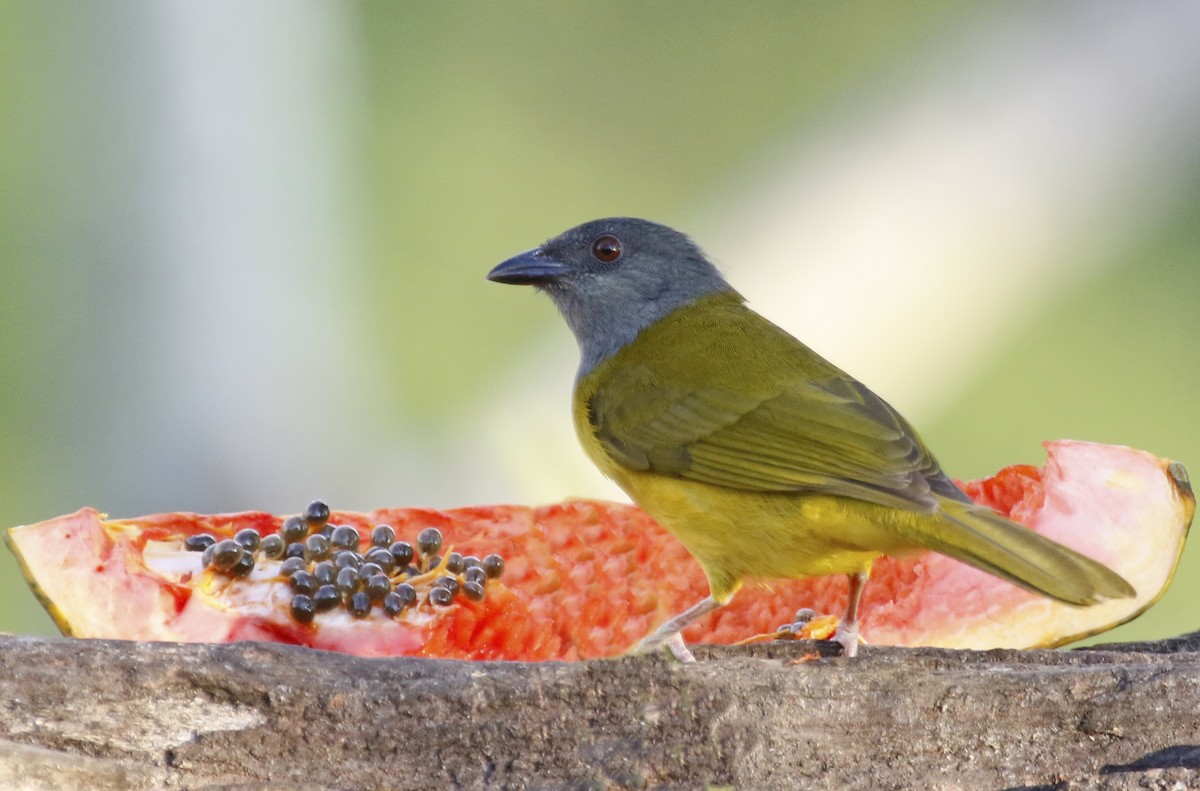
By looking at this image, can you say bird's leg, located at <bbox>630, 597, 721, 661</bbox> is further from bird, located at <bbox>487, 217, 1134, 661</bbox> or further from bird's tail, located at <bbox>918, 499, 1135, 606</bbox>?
bird's tail, located at <bbox>918, 499, 1135, 606</bbox>

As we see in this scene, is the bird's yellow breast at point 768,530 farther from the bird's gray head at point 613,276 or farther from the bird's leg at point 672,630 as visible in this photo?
the bird's gray head at point 613,276

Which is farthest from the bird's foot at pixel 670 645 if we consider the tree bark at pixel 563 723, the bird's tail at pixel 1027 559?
the bird's tail at pixel 1027 559

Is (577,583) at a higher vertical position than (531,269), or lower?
lower

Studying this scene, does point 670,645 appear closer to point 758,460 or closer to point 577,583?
point 758,460

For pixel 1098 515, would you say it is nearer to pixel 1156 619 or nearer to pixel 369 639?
pixel 369 639

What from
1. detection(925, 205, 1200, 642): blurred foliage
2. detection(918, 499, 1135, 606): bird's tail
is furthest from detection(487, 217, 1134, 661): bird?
detection(925, 205, 1200, 642): blurred foliage

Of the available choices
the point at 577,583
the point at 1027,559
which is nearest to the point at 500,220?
the point at 577,583

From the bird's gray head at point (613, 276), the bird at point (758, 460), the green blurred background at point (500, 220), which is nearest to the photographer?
the bird at point (758, 460)
